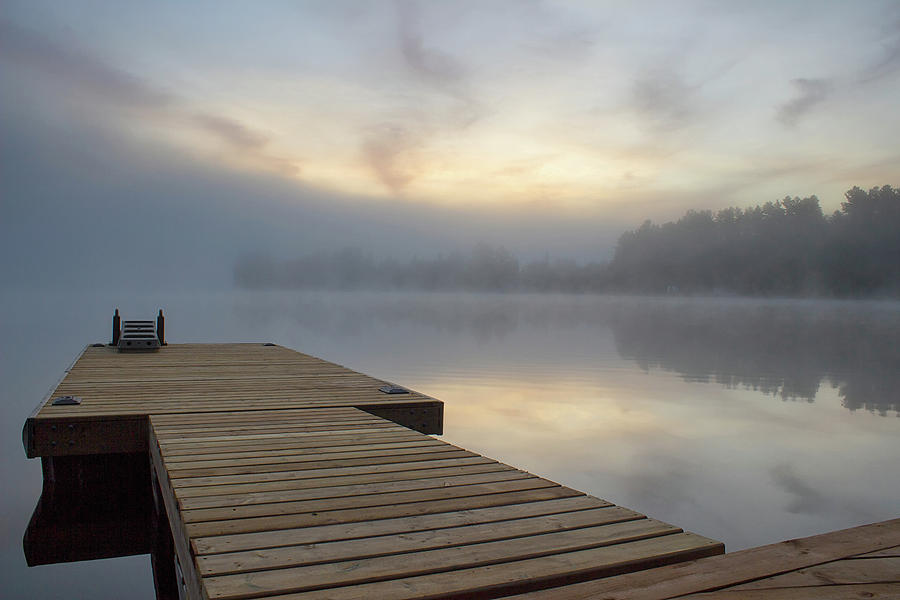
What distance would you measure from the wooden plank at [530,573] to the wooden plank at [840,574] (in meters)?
0.35

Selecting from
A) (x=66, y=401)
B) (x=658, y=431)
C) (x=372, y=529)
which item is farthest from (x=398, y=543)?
(x=658, y=431)

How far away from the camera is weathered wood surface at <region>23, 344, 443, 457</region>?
562 cm

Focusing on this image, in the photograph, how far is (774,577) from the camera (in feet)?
7.75

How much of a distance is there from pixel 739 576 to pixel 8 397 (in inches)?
676

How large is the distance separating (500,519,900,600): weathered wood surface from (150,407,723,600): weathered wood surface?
0.15m

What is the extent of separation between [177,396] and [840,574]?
6.20 m

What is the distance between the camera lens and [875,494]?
7930mm

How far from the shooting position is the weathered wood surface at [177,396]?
562 centimetres

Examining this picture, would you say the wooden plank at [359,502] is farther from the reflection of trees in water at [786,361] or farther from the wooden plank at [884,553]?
the reflection of trees in water at [786,361]

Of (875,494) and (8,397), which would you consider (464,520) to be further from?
(8,397)

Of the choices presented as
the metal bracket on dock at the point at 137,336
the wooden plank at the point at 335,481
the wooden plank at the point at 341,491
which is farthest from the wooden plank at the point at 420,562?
the metal bracket on dock at the point at 137,336

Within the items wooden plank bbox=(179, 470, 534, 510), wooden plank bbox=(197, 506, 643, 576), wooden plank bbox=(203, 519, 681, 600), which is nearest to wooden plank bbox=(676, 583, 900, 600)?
wooden plank bbox=(203, 519, 681, 600)

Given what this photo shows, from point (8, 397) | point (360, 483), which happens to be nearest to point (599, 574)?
point (360, 483)

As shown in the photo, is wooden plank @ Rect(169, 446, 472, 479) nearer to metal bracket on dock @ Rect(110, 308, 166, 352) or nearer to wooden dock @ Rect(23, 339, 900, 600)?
wooden dock @ Rect(23, 339, 900, 600)
